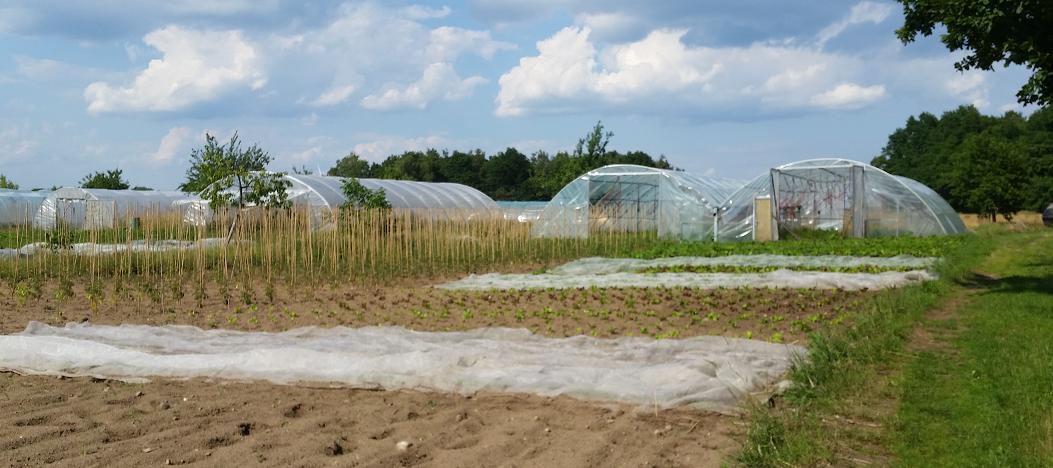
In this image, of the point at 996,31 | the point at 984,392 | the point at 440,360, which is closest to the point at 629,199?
the point at 996,31

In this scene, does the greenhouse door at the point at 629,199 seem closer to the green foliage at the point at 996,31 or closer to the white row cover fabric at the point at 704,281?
the white row cover fabric at the point at 704,281

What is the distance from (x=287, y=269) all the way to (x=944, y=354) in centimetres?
1015

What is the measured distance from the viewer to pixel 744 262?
16.7 m

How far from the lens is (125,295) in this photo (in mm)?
11258

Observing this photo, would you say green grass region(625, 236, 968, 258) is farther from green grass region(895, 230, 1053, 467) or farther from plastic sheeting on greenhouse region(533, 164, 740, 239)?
green grass region(895, 230, 1053, 467)

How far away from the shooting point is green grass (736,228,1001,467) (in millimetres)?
4230

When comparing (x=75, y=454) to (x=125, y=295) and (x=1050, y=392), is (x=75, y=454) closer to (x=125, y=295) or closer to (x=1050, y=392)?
(x=1050, y=392)

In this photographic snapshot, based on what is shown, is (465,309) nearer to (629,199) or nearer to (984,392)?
(984,392)

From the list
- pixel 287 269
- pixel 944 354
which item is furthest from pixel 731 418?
pixel 287 269

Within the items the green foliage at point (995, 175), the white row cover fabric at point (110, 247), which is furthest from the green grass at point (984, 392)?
the green foliage at point (995, 175)

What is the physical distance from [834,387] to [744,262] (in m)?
11.3

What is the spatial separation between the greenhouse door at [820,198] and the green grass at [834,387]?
15.2 m

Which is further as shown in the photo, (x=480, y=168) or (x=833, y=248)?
(x=480, y=168)

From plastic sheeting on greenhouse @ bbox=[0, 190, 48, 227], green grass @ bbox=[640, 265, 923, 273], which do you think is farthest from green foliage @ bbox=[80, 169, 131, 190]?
green grass @ bbox=[640, 265, 923, 273]
